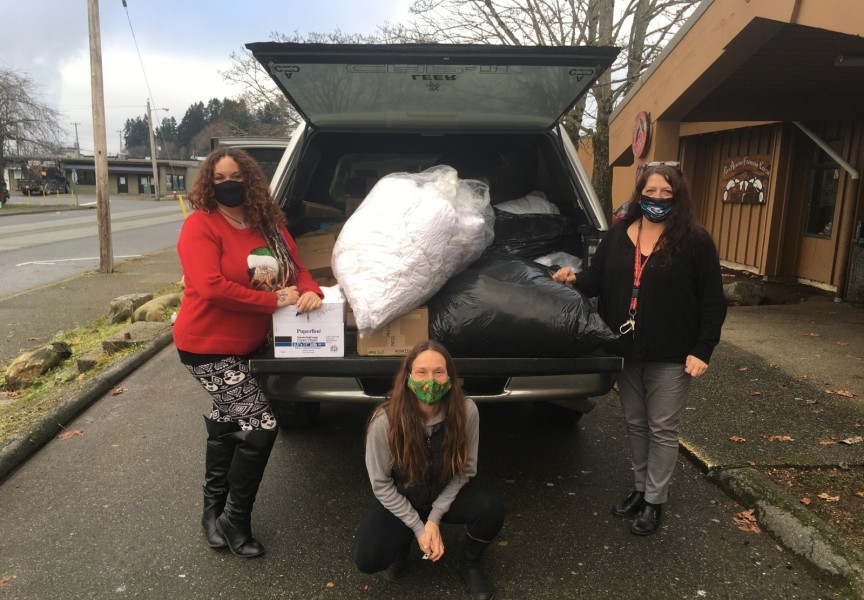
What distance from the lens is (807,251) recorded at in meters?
9.17

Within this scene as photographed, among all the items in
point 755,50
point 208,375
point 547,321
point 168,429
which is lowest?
point 168,429

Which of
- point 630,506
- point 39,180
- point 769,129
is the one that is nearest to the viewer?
point 630,506

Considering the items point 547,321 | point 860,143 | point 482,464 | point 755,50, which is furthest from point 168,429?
point 860,143

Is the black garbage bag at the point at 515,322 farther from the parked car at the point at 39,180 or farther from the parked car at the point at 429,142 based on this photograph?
the parked car at the point at 39,180

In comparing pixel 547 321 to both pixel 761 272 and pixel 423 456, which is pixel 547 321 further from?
pixel 761 272

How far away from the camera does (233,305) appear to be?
260cm

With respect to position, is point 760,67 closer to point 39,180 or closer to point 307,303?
point 307,303

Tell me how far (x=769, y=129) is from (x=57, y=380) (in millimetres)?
9529

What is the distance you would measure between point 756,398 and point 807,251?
18.3ft

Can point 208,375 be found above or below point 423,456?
above

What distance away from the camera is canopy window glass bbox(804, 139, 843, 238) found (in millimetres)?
8695

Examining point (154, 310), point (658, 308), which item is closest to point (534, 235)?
point (658, 308)

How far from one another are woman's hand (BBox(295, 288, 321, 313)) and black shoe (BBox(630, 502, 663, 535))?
1.73 meters

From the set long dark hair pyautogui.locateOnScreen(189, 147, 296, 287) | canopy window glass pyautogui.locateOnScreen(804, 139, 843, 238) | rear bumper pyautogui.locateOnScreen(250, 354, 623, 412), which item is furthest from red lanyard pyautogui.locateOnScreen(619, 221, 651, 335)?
Answer: canopy window glass pyautogui.locateOnScreen(804, 139, 843, 238)
